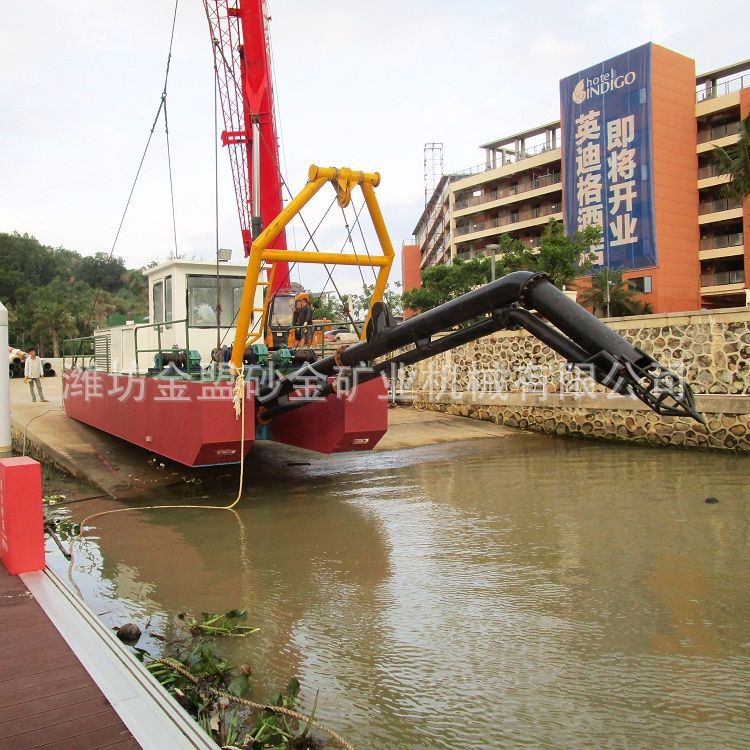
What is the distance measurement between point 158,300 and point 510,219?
44458 mm

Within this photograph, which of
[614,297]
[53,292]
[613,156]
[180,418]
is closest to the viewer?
[180,418]

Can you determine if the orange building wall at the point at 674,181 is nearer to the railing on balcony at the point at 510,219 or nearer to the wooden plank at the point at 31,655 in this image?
the railing on balcony at the point at 510,219

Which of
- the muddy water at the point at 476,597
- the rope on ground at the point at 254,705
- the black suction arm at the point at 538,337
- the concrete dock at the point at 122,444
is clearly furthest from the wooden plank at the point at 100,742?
A: the concrete dock at the point at 122,444

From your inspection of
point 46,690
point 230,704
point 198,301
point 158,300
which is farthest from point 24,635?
point 158,300

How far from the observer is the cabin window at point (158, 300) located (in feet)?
37.1

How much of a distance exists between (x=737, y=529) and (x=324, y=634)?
15.4ft

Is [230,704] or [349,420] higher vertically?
[349,420]

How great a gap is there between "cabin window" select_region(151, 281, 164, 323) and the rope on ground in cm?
800

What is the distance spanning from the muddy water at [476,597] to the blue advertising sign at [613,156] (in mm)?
31523

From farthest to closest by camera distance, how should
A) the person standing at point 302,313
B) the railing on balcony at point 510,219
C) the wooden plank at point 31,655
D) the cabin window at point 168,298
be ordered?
the railing on balcony at point 510,219, the cabin window at point 168,298, the person standing at point 302,313, the wooden plank at point 31,655

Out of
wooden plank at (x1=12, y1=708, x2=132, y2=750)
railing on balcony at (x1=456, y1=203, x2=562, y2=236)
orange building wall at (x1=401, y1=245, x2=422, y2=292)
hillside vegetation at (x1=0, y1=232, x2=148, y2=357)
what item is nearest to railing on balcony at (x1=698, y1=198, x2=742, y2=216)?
railing on balcony at (x1=456, y1=203, x2=562, y2=236)

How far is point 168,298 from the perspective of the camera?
11.0 m

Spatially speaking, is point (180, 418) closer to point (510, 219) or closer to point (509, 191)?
point (510, 219)

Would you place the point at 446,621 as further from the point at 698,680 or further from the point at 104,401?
the point at 104,401
